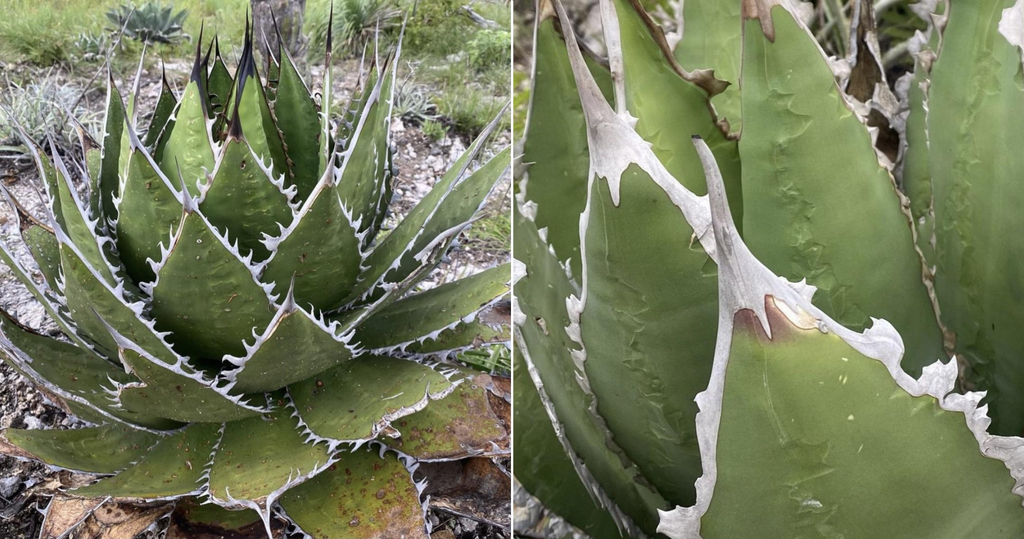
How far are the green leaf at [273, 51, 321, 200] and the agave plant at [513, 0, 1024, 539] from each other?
473mm

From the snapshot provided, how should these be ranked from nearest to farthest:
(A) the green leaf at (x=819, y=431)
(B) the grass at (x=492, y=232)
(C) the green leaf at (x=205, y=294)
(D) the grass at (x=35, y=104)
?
(A) the green leaf at (x=819, y=431) → (C) the green leaf at (x=205, y=294) → (D) the grass at (x=35, y=104) → (B) the grass at (x=492, y=232)

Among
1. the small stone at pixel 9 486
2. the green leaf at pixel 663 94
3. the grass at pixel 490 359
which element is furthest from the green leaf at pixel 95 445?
the green leaf at pixel 663 94

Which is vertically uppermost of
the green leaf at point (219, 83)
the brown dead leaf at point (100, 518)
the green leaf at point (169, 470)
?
the green leaf at point (219, 83)

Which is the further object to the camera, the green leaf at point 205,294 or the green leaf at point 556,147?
the green leaf at point 205,294

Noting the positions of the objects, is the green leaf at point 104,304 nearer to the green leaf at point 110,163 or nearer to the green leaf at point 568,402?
the green leaf at point 110,163

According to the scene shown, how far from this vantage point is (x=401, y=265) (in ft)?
2.63

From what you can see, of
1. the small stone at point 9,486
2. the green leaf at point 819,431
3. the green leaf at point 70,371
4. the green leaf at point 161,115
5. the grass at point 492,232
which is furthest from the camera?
the grass at point 492,232

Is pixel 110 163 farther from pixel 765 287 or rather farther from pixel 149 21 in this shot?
pixel 765 287

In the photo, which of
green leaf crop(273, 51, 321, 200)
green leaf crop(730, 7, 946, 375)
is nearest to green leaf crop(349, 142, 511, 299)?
green leaf crop(273, 51, 321, 200)

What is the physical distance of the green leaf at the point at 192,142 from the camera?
2.27 feet

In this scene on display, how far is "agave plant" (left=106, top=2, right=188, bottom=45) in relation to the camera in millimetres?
1005

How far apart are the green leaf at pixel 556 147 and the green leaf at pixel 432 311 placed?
0.34 meters

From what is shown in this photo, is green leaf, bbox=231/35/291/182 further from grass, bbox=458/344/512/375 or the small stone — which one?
the small stone

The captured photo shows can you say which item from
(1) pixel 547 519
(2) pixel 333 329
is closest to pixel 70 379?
(2) pixel 333 329
